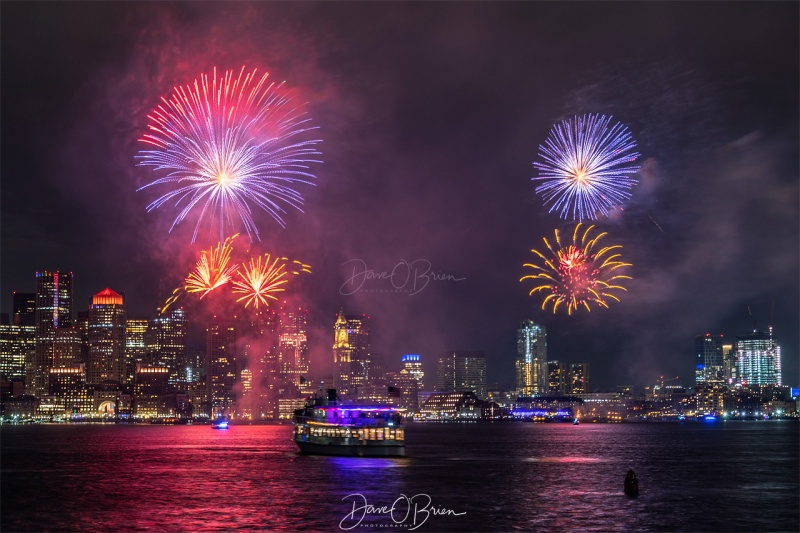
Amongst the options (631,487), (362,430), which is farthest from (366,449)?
(631,487)

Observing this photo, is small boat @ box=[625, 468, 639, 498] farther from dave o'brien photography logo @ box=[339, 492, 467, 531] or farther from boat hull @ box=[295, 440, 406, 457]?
boat hull @ box=[295, 440, 406, 457]

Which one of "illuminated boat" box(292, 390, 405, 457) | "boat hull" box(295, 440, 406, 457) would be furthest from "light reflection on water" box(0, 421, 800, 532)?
"illuminated boat" box(292, 390, 405, 457)

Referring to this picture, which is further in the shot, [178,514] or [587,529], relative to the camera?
[178,514]

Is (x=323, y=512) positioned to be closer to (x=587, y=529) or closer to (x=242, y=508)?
(x=242, y=508)

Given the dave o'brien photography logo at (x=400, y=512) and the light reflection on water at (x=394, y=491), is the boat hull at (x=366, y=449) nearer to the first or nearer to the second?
the light reflection on water at (x=394, y=491)

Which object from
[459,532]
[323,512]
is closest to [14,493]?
[323,512]
